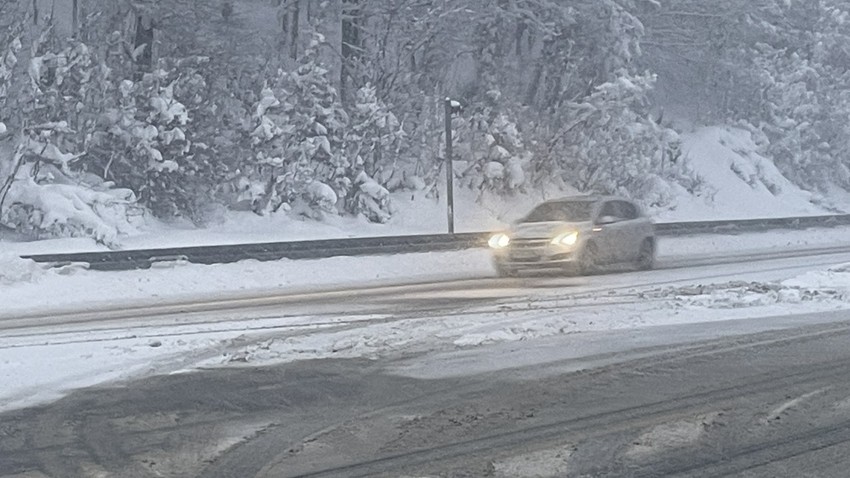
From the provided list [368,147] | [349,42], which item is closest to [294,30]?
[349,42]

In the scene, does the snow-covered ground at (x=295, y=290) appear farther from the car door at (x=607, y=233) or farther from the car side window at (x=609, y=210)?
the car side window at (x=609, y=210)

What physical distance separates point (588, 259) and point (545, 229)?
96 cm

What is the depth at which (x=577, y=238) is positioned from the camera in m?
21.9

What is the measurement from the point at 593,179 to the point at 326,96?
10.9 m

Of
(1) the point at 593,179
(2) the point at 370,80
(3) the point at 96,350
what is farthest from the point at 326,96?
(3) the point at 96,350

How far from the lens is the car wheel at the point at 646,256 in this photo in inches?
930

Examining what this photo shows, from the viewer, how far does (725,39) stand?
5469cm

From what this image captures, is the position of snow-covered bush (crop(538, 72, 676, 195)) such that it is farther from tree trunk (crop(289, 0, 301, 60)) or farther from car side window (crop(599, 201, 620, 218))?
car side window (crop(599, 201, 620, 218))

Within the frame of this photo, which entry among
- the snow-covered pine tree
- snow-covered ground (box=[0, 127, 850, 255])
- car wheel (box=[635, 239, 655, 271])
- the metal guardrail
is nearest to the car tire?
car wheel (box=[635, 239, 655, 271])

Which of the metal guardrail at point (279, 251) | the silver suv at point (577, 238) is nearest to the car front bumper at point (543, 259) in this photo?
the silver suv at point (577, 238)

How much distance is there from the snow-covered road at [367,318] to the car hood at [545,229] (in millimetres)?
825

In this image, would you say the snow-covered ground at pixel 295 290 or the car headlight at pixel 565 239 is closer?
the snow-covered ground at pixel 295 290

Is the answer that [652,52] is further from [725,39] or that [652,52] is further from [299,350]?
[299,350]

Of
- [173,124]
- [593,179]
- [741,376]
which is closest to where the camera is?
[741,376]
